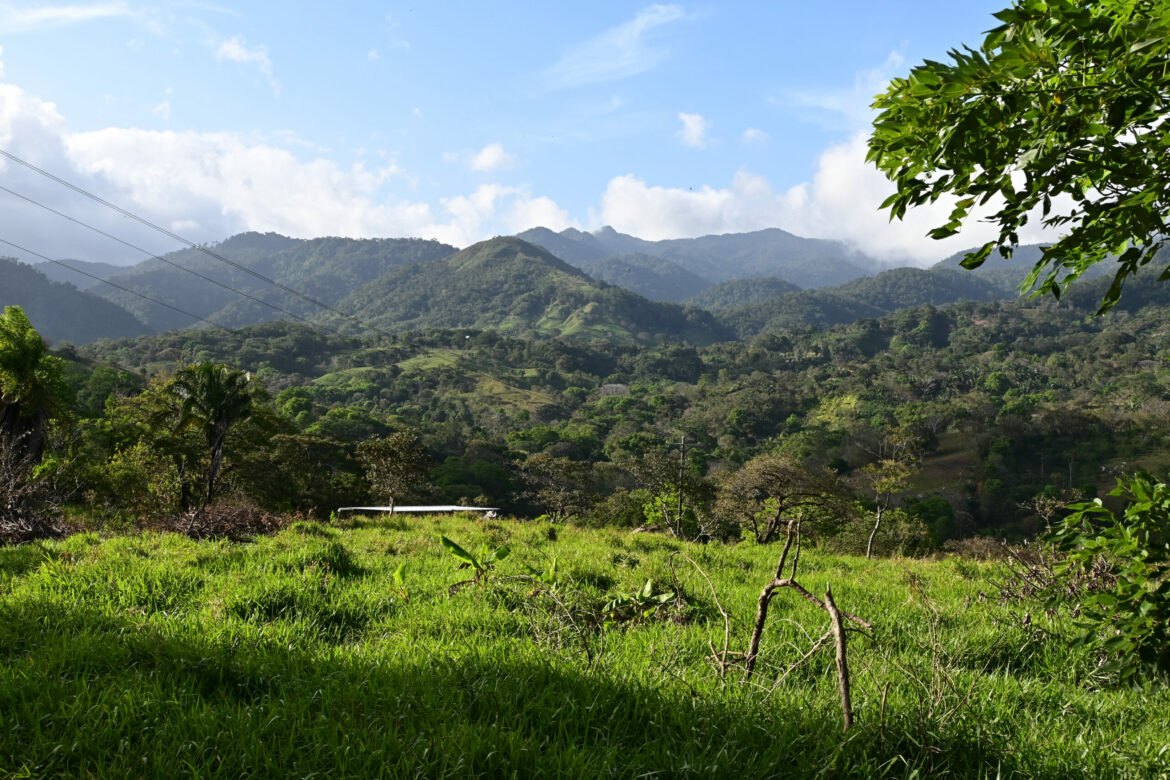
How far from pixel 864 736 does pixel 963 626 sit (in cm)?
316

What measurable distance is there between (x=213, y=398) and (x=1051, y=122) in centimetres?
2427

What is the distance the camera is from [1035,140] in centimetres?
216

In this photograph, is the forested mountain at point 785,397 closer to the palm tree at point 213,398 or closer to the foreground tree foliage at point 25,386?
the palm tree at point 213,398

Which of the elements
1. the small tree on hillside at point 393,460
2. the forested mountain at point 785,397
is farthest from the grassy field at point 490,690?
the forested mountain at point 785,397

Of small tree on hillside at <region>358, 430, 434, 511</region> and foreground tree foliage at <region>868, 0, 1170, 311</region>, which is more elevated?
foreground tree foliage at <region>868, 0, 1170, 311</region>

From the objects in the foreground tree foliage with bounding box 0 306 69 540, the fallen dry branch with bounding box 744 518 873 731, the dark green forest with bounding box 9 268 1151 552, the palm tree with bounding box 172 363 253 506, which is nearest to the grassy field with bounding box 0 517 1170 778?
the fallen dry branch with bounding box 744 518 873 731

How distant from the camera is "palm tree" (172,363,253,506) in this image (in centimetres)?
2161

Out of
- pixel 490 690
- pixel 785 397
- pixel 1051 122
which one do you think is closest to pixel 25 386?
pixel 490 690

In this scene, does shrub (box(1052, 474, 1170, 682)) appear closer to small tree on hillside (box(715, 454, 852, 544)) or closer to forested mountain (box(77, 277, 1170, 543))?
small tree on hillside (box(715, 454, 852, 544))

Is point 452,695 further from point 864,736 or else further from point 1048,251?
point 1048,251

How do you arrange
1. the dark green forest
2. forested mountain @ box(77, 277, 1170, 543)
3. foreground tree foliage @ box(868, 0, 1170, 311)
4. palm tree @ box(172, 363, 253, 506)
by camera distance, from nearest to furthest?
1. foreground tree foliage @ box(868, 0, 1170, 311)
2. palm tree @ box(172, 363, 253, 506)
3. the dark green forest
4. forested mountain @ box(77, 277, 1170, 543)

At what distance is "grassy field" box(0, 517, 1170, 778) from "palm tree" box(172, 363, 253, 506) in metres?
17.9

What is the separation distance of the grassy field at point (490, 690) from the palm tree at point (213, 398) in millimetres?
17889

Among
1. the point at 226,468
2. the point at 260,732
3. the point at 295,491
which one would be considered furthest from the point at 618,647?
the point at 295,491
